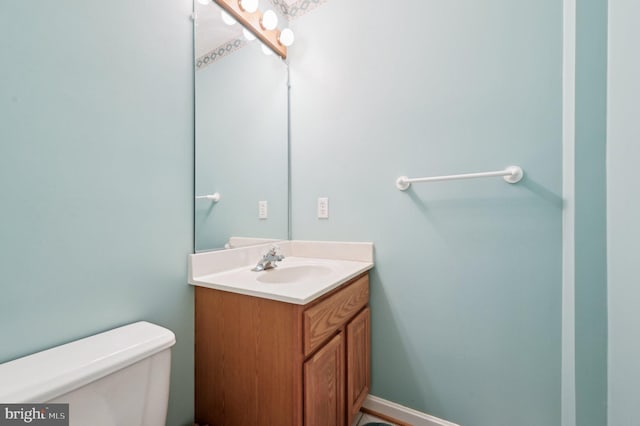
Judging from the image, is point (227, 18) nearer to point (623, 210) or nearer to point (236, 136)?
point (236, 136)

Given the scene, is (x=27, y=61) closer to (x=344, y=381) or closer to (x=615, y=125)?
(x=344, y=381)

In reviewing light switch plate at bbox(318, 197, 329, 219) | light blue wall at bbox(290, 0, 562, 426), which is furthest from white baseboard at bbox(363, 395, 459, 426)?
light switch plate at bbox(318, 197, 329, 219)

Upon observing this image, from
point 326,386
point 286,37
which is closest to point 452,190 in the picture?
point 326,386

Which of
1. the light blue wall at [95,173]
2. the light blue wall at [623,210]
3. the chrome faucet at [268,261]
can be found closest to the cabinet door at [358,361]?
the chrome faucet at [268,261]

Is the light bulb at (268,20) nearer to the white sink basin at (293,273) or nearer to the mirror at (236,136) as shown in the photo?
the mirror at (236,136)

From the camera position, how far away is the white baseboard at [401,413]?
1183mm

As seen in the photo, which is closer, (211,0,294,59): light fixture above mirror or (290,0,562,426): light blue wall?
(290,0,562,426): light blue wall

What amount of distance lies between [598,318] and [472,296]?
1.29ft

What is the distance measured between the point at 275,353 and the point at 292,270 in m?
0.49

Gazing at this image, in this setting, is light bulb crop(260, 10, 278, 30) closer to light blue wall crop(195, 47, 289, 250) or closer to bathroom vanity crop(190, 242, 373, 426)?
light blue wall crop(195, 47, 289, 250)

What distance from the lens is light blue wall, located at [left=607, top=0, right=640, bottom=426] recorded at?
0.61 meters

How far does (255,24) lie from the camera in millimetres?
1358

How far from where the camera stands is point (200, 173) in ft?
3.53

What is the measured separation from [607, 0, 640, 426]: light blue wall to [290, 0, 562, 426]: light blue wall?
10.8 inches
